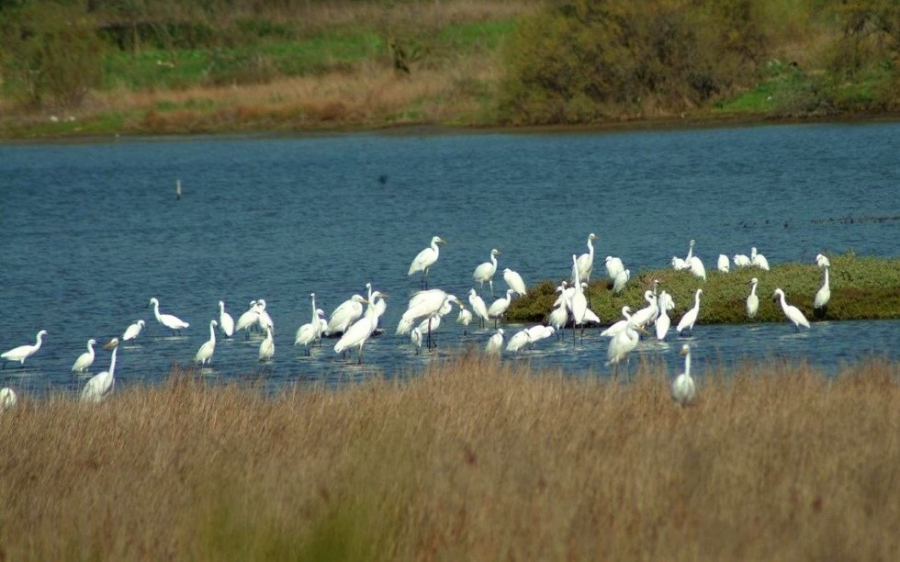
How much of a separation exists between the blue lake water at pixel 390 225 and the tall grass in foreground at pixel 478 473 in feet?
8.19

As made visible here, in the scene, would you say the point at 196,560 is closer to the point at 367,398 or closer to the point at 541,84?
the point at 367,398

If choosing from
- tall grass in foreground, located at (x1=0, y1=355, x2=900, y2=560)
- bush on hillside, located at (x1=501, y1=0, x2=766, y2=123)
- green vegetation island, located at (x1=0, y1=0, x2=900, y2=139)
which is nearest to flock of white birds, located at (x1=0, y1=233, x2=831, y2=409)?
tall grass in foreground, located at (x1=0, y1=355, x2=900, y2=560)

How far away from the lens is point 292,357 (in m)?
17.8

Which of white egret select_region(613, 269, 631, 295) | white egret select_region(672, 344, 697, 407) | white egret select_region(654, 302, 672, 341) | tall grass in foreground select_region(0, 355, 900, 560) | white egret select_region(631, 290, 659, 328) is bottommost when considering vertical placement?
tall grass in foreground select_region(0, 355, 900, 560)

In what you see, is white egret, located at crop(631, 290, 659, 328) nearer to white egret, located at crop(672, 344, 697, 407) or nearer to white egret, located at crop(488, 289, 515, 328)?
white egret, located at crop(488, 289, 515, 328)

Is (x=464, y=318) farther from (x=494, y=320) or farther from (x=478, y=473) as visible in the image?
(x=478, y=473)

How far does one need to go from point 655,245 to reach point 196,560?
61.8 ft

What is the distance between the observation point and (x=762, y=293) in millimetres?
17438

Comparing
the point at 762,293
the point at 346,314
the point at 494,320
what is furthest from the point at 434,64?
the point at 762,293

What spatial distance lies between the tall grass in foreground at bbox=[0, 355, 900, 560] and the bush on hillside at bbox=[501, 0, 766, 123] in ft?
125

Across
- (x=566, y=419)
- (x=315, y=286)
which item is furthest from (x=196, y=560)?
(x=315, y=286)

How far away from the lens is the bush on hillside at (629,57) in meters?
48.7

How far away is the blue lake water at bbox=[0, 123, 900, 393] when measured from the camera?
17719mm

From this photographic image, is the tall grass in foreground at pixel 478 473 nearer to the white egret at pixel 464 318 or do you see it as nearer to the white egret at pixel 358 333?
the white egret at pixel 358 333
